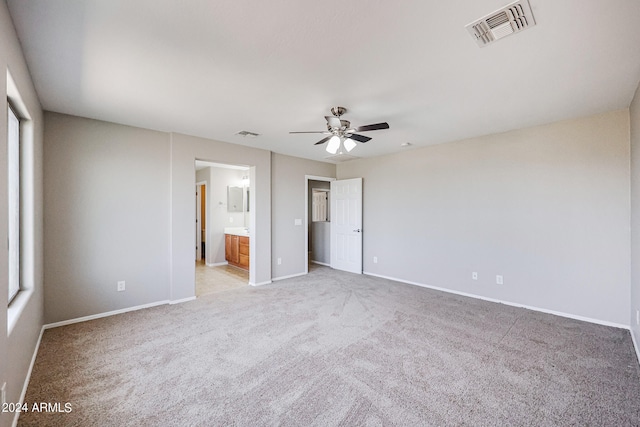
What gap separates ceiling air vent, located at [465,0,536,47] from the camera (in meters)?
1.52

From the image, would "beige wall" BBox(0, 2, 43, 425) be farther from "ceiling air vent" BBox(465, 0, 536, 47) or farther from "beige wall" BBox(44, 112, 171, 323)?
"ceiling air vent" BBox(465, 0, 536, 47)

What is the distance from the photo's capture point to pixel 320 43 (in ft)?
5.96

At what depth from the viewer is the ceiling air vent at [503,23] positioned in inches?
59.8

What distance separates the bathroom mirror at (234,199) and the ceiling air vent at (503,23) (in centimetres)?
616

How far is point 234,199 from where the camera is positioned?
700 cm

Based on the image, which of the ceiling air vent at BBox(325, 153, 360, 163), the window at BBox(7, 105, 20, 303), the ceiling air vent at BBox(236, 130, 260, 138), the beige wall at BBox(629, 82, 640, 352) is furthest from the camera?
the ceiling air vent at BBox(325, 153, 360, 163)

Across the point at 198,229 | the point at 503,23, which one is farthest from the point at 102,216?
the point at 503,23

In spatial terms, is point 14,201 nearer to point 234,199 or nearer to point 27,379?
point 27,379

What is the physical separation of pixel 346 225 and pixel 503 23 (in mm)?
4541

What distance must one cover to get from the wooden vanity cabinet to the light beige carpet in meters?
2.38

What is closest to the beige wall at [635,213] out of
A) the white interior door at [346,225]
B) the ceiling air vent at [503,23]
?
the ceiling air vent at [503,23]

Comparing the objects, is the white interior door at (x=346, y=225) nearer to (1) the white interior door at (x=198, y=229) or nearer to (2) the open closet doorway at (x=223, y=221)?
(2) the open closet doorway at (x=223, y=221)

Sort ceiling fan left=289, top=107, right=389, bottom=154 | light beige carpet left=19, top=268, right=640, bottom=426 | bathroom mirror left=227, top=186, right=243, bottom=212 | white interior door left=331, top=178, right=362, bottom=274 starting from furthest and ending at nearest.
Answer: bathroom mirror left=227, top=186, right=243, bottom=212, white interior door left=331, top=178, right=362, bottom=274, ceiling fan left=289, top=107, right=389, bottom=154, light beige carpet left=19, top=268, right=640, bottom=426

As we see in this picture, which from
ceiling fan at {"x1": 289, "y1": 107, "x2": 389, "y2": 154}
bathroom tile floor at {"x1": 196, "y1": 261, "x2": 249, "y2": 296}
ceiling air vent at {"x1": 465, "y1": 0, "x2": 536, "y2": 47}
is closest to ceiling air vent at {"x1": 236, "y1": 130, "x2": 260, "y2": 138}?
ceiling fan at {"x1": 289, "y1": 107, "x2": 389, "y2": 154}
